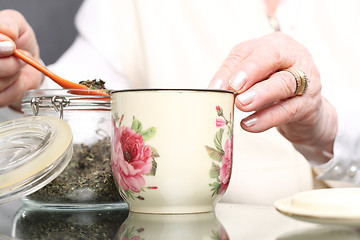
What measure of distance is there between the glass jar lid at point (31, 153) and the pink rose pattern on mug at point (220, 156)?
12 cm

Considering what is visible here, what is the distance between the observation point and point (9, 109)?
0.87 metres

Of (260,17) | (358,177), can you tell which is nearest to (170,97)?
(358,177)

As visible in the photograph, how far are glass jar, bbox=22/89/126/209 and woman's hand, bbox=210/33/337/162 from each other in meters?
0.13

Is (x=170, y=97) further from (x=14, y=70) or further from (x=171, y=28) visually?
(x=171, y=28)

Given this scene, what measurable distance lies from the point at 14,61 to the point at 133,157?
0.91 ft

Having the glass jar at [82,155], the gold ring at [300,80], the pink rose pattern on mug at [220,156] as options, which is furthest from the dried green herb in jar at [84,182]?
the gold ring at [300,80]

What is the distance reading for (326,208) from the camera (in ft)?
1.01

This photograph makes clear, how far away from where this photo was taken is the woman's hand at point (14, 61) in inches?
22.6

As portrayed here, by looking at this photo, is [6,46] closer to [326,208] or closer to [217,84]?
[217,84]

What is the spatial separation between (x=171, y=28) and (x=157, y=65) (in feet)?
0.30

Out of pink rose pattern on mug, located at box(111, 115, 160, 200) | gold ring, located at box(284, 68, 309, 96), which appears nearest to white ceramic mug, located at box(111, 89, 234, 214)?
pink rose pattern on mug, located at box(111, 115, 160, 200)

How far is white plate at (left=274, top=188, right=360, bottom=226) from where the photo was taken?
298 millimetres

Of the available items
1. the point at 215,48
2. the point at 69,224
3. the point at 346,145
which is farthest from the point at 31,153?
the point at 215,48

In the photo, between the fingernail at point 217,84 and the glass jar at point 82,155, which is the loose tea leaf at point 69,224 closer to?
the glass jar at point 82,155
